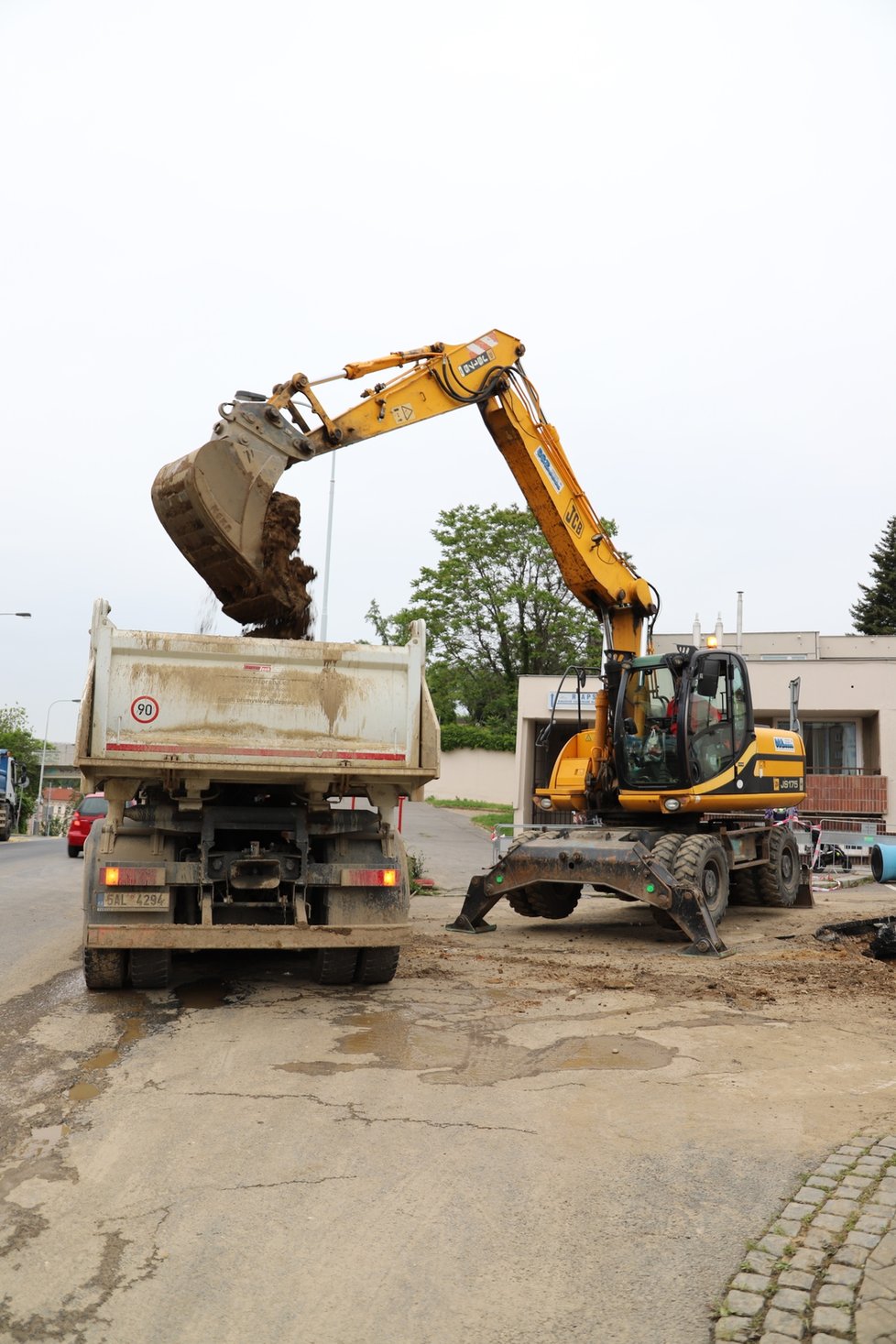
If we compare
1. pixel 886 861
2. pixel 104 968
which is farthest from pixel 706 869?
pixel 104 968

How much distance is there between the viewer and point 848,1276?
143 inches

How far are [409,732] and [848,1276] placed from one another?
16.4 feet

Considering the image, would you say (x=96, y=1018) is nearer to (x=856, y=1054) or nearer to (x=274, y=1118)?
(x=274, y=1118)

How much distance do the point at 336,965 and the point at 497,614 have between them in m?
38.2

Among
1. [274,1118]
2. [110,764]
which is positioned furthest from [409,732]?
[274,1118]

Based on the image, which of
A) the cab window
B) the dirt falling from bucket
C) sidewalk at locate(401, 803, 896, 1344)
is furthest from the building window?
sidewalk at locate(401, 803, 896, 1344)

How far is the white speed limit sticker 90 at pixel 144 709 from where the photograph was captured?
7656 millimetres

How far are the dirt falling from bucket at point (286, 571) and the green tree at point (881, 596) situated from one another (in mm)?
52643

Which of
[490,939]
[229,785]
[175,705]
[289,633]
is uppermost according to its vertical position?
[289,633]

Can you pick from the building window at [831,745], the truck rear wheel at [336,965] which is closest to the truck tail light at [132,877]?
the truck rear wheel at [336,965]

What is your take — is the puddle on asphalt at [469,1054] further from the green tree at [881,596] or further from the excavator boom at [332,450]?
the green tree at [881,596]

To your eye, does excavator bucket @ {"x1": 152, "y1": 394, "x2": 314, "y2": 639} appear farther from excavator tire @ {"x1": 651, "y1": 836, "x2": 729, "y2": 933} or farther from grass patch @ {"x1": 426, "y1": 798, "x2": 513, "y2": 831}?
grass patch @ {"x1": 426, "y1": 798, "x2": 513, "y2": 831}

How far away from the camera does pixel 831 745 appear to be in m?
32.3

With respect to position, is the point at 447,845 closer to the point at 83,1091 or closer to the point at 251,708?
the point at 251,708
